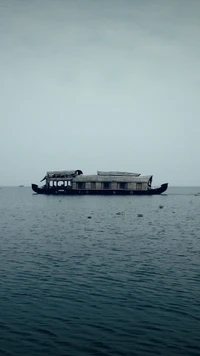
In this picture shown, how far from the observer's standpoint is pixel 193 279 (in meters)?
18.1

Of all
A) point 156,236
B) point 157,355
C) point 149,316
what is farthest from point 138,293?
point 156,236

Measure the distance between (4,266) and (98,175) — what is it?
87.4 meters


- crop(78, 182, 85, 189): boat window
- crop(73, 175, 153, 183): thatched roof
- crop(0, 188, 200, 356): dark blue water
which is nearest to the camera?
crop(0, 188, 200, 356): dark blue water

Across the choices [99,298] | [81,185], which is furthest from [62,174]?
[99,298]

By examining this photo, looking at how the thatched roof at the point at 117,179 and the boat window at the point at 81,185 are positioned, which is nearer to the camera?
the thatched roof at the point at 117,179

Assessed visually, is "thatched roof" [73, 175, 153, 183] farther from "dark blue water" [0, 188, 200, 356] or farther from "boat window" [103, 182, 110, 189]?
"dark blue water" [0, 188, 200, 356]

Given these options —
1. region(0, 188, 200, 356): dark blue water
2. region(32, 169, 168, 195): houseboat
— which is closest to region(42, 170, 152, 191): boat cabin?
region(32, 169, 168, 195): houseboat

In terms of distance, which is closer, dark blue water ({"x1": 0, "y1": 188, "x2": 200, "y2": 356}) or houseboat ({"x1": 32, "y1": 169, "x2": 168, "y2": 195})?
dark blue water ({"x1": 0, "y1": 188, "x2": 200, "y2": 356})

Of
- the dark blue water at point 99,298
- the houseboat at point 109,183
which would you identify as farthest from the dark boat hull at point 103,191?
the dark blue water at point 99,298

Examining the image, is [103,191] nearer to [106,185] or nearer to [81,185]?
[106,185]

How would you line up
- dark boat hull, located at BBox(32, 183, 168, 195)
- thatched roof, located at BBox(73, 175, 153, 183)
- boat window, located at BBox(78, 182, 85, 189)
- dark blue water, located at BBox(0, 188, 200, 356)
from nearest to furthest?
dark blue water, located at BBox(0, 188, 200, 356) < thatched roof, located at BBox(73, 175, 153, 183) < dark boat hull, located at BBox(32, 183, 168, 195) < boat window, located at BBox(78, 182, 85, 189)

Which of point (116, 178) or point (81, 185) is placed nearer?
point (116, 178)

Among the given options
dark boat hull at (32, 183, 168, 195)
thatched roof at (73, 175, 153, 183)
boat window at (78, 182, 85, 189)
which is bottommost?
dark boat hull at (32, 183, 168, 195)

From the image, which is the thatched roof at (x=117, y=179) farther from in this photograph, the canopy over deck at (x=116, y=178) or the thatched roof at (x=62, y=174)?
the thatched roof at (x=62, y=174)
